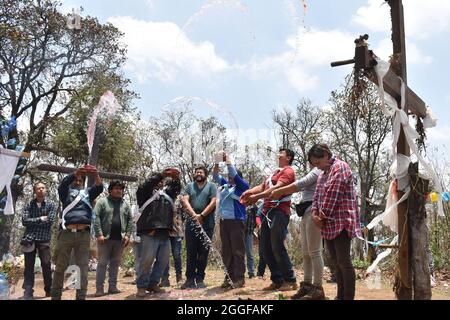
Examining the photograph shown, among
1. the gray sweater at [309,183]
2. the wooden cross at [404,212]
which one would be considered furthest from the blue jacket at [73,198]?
the wooden cross at [404,212]

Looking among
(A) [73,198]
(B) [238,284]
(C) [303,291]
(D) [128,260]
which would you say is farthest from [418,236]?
(D) [128,260]

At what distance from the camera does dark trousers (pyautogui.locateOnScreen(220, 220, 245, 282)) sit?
5.99 m

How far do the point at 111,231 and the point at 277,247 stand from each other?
273cm

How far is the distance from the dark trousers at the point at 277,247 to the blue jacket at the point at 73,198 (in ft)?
7.34

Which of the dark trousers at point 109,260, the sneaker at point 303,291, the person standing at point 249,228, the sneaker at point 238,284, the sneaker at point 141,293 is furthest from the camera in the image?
the person standing at point 249,228

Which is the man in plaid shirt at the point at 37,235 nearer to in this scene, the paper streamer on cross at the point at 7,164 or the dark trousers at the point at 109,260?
the dark trousers at the point at 109,260

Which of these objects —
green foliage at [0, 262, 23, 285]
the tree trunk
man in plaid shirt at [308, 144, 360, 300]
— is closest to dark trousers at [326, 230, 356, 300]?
man in plaid shirt at [308, 144, 360, 300]

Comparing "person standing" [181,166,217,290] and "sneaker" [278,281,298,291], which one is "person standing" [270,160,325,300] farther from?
"person standing" [181,166,217,290]

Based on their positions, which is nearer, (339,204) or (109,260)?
(339,204)

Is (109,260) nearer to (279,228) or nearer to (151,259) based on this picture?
(151,259)

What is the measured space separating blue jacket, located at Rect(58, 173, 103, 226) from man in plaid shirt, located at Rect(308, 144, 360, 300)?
9.32 ft

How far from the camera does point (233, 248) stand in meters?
6.00

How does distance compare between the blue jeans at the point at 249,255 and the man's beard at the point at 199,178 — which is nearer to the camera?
the man's beard at the point at 199,178

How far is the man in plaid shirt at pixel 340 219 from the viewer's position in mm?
4156
